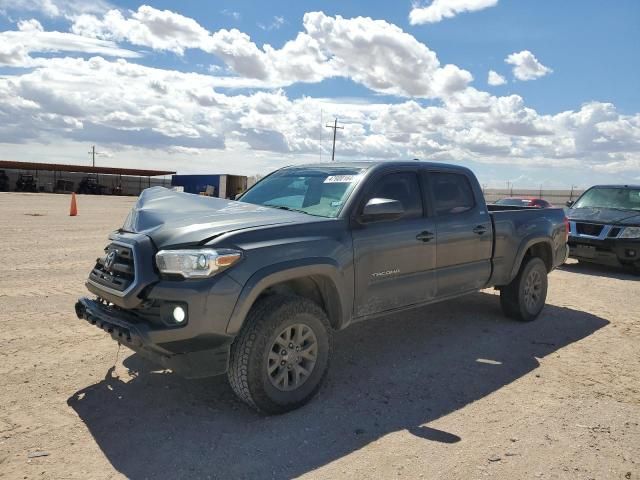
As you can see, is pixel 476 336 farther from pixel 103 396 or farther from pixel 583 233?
pixel 583 233

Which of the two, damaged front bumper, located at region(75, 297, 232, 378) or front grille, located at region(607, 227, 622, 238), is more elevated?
front grille, located at region(607, 227, 622, 238)

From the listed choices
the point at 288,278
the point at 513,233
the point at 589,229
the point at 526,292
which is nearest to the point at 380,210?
the point at 288,278

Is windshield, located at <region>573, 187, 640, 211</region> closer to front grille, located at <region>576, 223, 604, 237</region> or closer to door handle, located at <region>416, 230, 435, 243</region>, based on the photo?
front grille, located at <region>576, 223, 604, 237</region>

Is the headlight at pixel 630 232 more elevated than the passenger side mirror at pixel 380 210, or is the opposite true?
the passenger side mirror at pixel 380 210

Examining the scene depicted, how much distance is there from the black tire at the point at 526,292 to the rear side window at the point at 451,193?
1.30 meters

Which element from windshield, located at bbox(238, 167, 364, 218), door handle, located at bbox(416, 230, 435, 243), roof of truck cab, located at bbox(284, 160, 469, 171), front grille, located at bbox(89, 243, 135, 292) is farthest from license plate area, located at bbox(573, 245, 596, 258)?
front grille, located at bbox(89, 243, 135, 292)

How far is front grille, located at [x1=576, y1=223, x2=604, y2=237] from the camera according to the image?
10.3 m

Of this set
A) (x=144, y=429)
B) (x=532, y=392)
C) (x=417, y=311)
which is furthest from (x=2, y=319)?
(x=532, y=392)

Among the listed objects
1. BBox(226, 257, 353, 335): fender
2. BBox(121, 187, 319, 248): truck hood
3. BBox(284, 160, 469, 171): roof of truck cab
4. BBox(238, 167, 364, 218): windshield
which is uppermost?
BBox(284, 160, 469, 171): roof of truck cab

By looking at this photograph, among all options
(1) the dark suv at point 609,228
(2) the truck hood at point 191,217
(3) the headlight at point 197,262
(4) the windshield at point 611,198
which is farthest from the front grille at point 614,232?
(3) the headlight at point 197,262

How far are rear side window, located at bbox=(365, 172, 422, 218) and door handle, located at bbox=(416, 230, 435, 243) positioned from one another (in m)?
0.19

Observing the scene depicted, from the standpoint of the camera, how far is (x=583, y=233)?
34.4 ft

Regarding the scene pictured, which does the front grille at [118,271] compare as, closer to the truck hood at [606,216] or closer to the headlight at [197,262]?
the headlight at [197,262]

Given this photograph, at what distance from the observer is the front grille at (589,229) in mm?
10258
